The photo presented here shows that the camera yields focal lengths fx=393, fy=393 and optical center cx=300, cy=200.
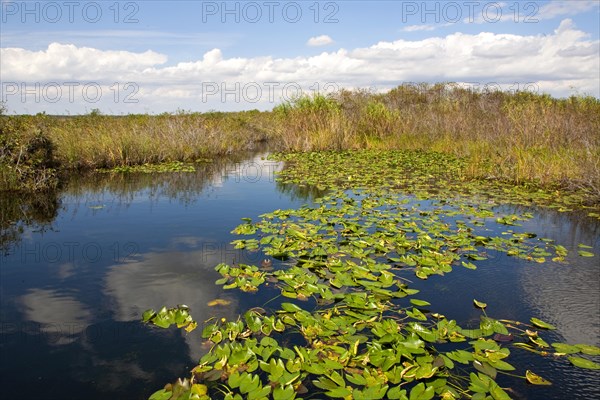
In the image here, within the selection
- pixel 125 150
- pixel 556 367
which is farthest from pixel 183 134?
pixel 556 367

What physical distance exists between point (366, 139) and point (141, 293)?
44.8 ft

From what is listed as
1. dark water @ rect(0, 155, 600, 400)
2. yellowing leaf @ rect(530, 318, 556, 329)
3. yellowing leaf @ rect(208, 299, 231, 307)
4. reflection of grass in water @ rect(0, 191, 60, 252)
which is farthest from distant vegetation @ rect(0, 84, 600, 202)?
yellowing leaf @ rect(208, 299, 231, 307)

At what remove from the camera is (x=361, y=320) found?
326 cm

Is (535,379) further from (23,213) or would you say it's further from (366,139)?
(366,139)

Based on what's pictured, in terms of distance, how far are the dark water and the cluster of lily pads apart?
0.16 meters

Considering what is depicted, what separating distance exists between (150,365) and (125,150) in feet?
37.6

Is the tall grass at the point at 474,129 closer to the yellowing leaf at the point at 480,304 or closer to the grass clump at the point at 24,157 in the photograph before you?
the yellowing leaf at the point at 480,304

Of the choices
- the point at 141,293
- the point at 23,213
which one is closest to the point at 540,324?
the point at 141,293

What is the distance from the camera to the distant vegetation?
9.04m

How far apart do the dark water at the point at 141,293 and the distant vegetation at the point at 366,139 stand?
2.33 m

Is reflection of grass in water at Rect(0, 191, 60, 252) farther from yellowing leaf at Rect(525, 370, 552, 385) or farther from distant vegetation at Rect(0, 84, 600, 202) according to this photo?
yellowing leaf at Rect(525, 370, 552, 385)

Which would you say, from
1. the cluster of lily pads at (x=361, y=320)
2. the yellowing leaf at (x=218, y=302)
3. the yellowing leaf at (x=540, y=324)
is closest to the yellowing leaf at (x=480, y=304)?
the cluster of lily pads at (x=361, y=320)

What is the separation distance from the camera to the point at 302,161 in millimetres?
13531

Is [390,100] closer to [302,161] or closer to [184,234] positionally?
[302,161]
